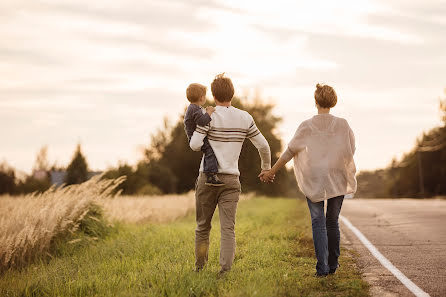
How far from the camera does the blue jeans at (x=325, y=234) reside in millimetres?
5820

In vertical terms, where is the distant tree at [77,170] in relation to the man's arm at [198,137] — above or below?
below

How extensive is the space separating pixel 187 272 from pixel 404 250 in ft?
12.4

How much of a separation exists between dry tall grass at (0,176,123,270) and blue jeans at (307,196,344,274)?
18.4 ft

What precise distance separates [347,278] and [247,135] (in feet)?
6.06

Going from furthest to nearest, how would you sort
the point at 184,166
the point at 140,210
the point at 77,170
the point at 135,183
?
the point at 184,166 → the point at 77,170 → the point at 135,183 → the point at 140,210

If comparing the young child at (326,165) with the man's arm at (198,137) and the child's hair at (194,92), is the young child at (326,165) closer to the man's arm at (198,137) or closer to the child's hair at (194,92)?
the man's arm at (198,137)

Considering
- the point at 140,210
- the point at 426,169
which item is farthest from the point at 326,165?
the point at 426,169

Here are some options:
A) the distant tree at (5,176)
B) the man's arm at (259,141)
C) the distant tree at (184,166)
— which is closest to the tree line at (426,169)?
the distant tree at (184,166)

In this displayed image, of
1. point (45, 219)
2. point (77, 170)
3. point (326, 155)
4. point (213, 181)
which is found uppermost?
point (326, 155)

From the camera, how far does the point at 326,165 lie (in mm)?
5930

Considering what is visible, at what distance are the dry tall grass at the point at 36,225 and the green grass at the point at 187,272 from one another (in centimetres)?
42

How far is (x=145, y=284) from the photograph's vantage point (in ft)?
18.7

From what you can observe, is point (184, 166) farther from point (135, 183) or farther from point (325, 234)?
point (325, 234)

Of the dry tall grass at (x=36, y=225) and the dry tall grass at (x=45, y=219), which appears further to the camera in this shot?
the dry tall grass at (x=45, y=219)
